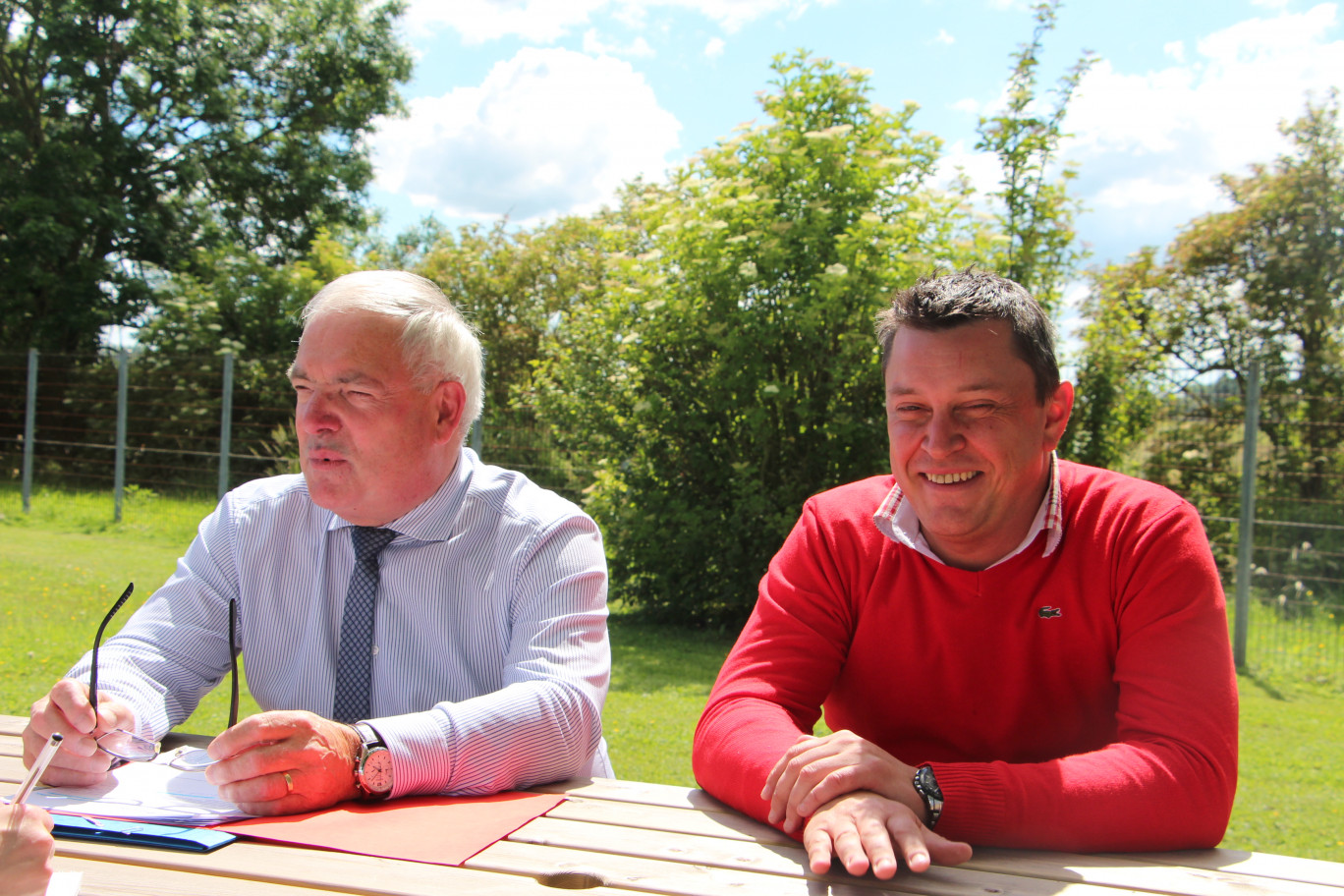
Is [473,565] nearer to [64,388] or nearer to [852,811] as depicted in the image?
[852,811]

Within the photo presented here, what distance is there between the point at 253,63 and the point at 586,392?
593 inches

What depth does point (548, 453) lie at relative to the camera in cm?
930

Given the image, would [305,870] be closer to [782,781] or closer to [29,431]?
[782,781]

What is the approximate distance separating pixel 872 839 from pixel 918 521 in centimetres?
84

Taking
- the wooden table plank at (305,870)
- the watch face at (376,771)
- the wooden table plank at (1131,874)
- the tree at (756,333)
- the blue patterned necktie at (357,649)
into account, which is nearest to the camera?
the wooden table plank at (305,870)

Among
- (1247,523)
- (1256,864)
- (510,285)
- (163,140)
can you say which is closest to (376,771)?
(1256,864)

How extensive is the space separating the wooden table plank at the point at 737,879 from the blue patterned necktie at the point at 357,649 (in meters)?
0.77

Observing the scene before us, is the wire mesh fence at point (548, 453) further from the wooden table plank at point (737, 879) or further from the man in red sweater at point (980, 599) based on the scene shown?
the wooden table plank at point (737, 879)

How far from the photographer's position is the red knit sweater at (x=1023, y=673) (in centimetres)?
154

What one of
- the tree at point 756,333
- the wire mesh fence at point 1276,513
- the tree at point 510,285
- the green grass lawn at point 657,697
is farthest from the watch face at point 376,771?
the tree at point 510,285

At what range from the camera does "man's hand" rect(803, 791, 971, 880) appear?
1.33 m

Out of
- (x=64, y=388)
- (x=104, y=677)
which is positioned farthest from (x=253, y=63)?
(x=104, y=677)

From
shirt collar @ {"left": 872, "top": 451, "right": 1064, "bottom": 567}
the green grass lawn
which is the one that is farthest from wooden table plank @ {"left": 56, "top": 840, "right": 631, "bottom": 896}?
the green grass lawn

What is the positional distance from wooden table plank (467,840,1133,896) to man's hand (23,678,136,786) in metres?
0.73
